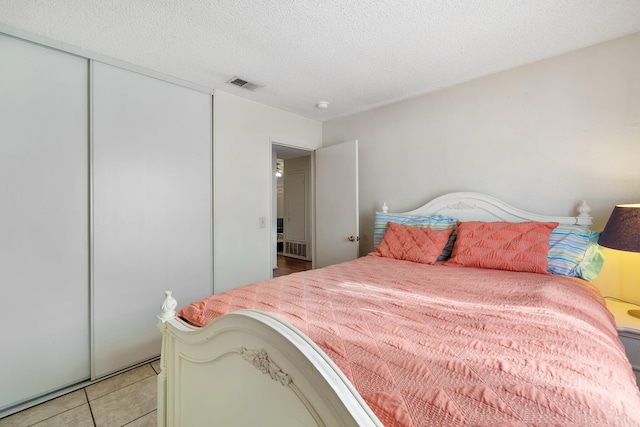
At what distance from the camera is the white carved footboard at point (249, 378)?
2.09 feet

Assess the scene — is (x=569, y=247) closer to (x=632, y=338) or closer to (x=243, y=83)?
(x=632, y=338)

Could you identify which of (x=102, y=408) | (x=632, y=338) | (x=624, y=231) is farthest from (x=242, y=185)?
(x=632, y=338)

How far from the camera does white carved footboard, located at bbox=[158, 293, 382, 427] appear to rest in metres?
0.64

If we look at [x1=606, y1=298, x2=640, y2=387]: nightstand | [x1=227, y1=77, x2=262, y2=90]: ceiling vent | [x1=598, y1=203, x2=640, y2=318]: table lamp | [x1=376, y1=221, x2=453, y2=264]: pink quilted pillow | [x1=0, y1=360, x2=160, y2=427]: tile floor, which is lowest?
[x1=0, y1=360, x2=160, y2=427]: tile floor

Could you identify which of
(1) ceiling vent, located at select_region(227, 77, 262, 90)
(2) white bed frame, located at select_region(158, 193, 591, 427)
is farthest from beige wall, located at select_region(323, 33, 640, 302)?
(2) white bed frame, located at select_region(158, 193, 591, 427)

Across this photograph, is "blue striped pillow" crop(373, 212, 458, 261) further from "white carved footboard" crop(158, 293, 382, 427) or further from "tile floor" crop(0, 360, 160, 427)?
"tile floor" crop(0, 360, 160, 427)

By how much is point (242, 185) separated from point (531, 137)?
2.65 meters

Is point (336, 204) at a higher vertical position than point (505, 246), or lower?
higher

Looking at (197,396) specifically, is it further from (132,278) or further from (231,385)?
(132,278)

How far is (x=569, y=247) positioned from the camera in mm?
1828

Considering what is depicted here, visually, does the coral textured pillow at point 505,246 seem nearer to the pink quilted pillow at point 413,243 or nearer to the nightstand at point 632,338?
the pink quilted pillow at point 413,243

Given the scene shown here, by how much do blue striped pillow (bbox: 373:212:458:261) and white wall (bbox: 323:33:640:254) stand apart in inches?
10.9

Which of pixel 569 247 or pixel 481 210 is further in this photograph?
pixel 481 210

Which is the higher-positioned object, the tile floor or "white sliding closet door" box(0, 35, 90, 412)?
"white sliding closet door" box(0, 35, 90, 412)
